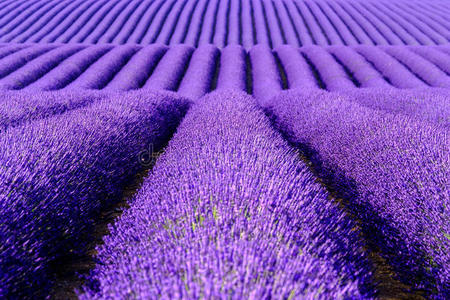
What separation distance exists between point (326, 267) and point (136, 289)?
2.73 ft

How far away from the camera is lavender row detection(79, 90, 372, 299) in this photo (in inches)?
48.4

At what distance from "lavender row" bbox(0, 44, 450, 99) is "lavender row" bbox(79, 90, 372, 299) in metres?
5.99

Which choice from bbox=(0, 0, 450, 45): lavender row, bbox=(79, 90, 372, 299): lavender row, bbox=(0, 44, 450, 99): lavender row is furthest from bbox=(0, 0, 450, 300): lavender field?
bbox=(0, 0, 450, 45): lavender row

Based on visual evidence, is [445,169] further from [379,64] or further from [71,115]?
[379,64]

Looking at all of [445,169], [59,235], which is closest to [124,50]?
[59,235]

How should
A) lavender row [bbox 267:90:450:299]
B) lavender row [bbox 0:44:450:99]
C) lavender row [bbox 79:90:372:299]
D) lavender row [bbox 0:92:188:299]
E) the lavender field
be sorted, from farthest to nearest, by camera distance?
1. lavender row [bbox 0:44:450:99]
2. lavender row [bbox 267:90:450:299]
3. lavender row [bbox 0:92:188:299]
4. the lavender field
5. lavender row [bbox 79:90:372:299]

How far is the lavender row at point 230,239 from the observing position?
1230 mm

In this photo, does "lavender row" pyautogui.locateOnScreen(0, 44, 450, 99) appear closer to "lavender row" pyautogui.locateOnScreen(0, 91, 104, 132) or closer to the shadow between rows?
"lavender row" pyautogui.locateOnScreen(0, 91, 104, 132)

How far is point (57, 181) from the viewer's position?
2.54 meters

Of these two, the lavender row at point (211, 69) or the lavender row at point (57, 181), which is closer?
the lavender row at point (57, 181)

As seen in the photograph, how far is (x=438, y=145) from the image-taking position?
2.86 meters

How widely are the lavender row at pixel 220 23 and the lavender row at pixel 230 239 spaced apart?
1466cm

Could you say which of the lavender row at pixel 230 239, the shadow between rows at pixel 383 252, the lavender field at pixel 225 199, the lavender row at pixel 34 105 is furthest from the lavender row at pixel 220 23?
the lavender row at pixel 230 239

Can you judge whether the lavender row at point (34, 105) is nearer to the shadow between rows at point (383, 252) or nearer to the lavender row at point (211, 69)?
the lavender row at point (211, 69)
